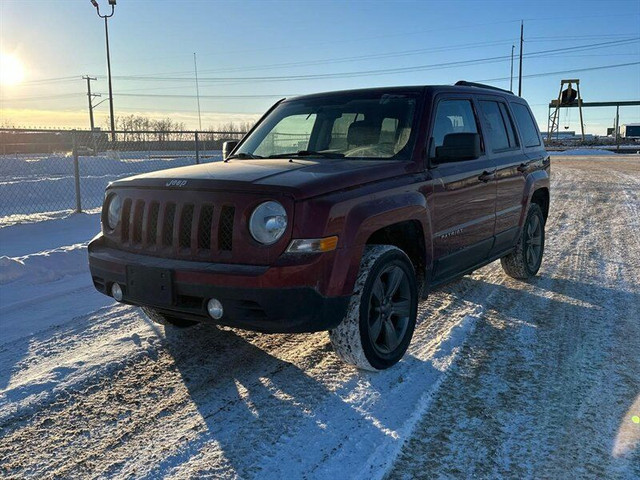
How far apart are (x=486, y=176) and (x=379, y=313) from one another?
1.91 meters

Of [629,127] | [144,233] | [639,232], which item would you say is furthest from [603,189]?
[629,127]

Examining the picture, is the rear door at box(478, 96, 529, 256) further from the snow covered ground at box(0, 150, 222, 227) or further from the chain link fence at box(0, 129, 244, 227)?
the snow covered ground at box(0, 150, 222, 227)

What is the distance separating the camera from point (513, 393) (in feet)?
11.0

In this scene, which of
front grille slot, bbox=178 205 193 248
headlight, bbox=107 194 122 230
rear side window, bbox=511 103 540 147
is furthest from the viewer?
rear side window, bbox=511 103 540 147

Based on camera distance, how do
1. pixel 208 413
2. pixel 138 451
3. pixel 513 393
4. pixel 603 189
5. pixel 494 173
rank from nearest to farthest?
pixel 138 451
pixel 208 413
pixel 513 393
pixel 494 173
pixel 603 189

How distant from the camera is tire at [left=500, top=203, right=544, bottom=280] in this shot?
5.90m

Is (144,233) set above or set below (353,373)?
above

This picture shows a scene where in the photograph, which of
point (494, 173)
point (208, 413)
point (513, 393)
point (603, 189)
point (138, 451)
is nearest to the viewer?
point (138, 451)

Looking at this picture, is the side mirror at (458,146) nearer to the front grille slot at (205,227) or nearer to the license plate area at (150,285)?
the front grille slot at (205,227)

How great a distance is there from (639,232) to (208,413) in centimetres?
776

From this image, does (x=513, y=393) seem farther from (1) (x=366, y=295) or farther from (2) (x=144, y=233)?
(2) (x=144, y=233)

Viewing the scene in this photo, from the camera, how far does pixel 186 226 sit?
3.30m

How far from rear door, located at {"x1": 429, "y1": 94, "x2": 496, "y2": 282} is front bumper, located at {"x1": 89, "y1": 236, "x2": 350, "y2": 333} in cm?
132

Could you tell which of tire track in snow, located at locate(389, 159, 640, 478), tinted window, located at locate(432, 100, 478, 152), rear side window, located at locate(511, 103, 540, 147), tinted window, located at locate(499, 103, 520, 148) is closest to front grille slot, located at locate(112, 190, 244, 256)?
tire track in snow, located at locate(389, 159, 640, 478)
